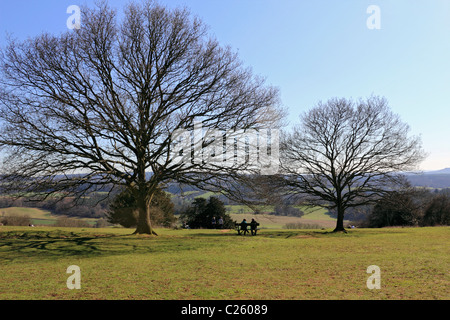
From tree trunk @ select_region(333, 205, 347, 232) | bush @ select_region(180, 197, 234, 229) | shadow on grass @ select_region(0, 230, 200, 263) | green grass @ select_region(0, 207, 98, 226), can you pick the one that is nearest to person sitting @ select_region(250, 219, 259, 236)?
shadow on grass @ select_region(0, 230, 200, 263)

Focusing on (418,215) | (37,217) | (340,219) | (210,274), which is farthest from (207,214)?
(37,217)

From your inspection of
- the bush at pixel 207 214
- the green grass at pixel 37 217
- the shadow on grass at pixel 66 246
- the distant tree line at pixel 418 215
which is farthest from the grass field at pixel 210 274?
the green grass at pixel 37 217

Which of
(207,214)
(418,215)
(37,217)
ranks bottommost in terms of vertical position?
(37,217)

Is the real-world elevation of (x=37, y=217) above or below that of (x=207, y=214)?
below

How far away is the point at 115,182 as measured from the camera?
20578mm

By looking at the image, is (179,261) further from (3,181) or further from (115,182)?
(3,181)

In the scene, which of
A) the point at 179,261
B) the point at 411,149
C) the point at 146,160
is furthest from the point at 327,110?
the point at 179,261

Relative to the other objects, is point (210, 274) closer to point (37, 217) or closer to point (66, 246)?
point (66, 246)

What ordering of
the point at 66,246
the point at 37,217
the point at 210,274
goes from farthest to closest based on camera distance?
the point at 37,217 < the point at 66,246 < the point at 210,274

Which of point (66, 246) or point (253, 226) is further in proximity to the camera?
point (253, 226)

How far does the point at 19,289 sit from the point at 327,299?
7790 millimetres

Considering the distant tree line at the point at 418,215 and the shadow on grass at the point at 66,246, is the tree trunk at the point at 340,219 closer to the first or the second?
the distant tree line at the point at 418,215

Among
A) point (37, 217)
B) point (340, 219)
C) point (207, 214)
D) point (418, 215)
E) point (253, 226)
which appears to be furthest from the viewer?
point (37, 217)

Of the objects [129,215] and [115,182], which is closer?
[115,182]
